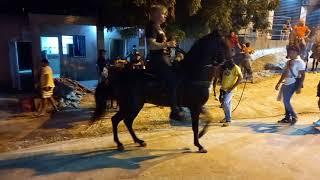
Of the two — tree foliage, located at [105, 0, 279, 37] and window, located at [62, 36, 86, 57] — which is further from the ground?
tree foliage, located at [105, 0, 279, 37]

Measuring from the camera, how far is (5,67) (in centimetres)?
1497

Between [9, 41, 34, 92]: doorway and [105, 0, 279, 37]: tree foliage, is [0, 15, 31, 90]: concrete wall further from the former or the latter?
[105, 0, 279, 37]: tree foliage

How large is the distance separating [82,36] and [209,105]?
26.6 ft

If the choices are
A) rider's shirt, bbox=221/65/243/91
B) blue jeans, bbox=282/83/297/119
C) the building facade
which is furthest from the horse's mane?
the building facade

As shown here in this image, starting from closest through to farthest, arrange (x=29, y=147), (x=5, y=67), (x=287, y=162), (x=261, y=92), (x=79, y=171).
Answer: (x=79, y=171) < (x=287, y=162) < (x=29, y=147) < (x=261, y=92) < (x=5, y=67)

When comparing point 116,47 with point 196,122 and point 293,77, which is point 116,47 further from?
point 196,122

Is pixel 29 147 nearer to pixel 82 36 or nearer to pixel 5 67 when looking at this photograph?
pixel 5 67

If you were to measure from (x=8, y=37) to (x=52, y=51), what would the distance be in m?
2.01

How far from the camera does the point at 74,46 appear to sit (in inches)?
657

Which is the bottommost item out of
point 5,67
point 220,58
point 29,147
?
point 29,147

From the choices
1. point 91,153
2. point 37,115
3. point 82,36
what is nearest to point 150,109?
point 37,115

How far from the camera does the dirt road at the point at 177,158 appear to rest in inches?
232

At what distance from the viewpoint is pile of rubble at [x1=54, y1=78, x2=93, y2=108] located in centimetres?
1106

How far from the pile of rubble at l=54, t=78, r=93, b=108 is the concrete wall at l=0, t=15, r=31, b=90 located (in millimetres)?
4140
